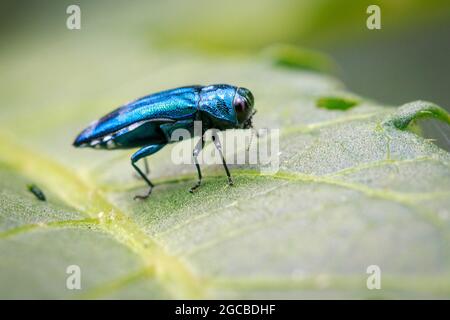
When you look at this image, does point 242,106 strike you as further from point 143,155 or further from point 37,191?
point 37,191

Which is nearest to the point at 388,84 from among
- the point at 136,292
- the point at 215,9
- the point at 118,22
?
the point at 215,9

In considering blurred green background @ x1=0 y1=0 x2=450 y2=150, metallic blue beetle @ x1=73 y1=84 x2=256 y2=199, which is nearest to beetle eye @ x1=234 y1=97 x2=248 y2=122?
metallic blue beetle @ x1=73 y1=84 x2=256 y2=199

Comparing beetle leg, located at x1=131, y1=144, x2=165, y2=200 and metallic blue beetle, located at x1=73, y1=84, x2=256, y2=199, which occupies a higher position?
metallic blue beetle, located at x1=73, y1=84, x2=256, y2=199

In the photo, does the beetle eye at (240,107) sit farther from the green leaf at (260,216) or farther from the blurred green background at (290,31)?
the blurred green background at (290,31)

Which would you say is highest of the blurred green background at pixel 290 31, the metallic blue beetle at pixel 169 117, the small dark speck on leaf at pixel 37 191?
the blurred green background at pixel 290 31

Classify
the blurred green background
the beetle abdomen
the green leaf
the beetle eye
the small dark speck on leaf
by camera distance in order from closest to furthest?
the green leaf, the small dark speck on leaf, the beetle eye, the beetle abdomen, the blurred green background

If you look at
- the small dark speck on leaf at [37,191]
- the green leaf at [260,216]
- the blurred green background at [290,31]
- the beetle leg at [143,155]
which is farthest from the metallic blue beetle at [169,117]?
the blurred green background at [290,31]

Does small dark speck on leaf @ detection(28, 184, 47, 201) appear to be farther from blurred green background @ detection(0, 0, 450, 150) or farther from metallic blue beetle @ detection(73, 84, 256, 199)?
blurred green background @ detection(0, 0, 450, 150)
